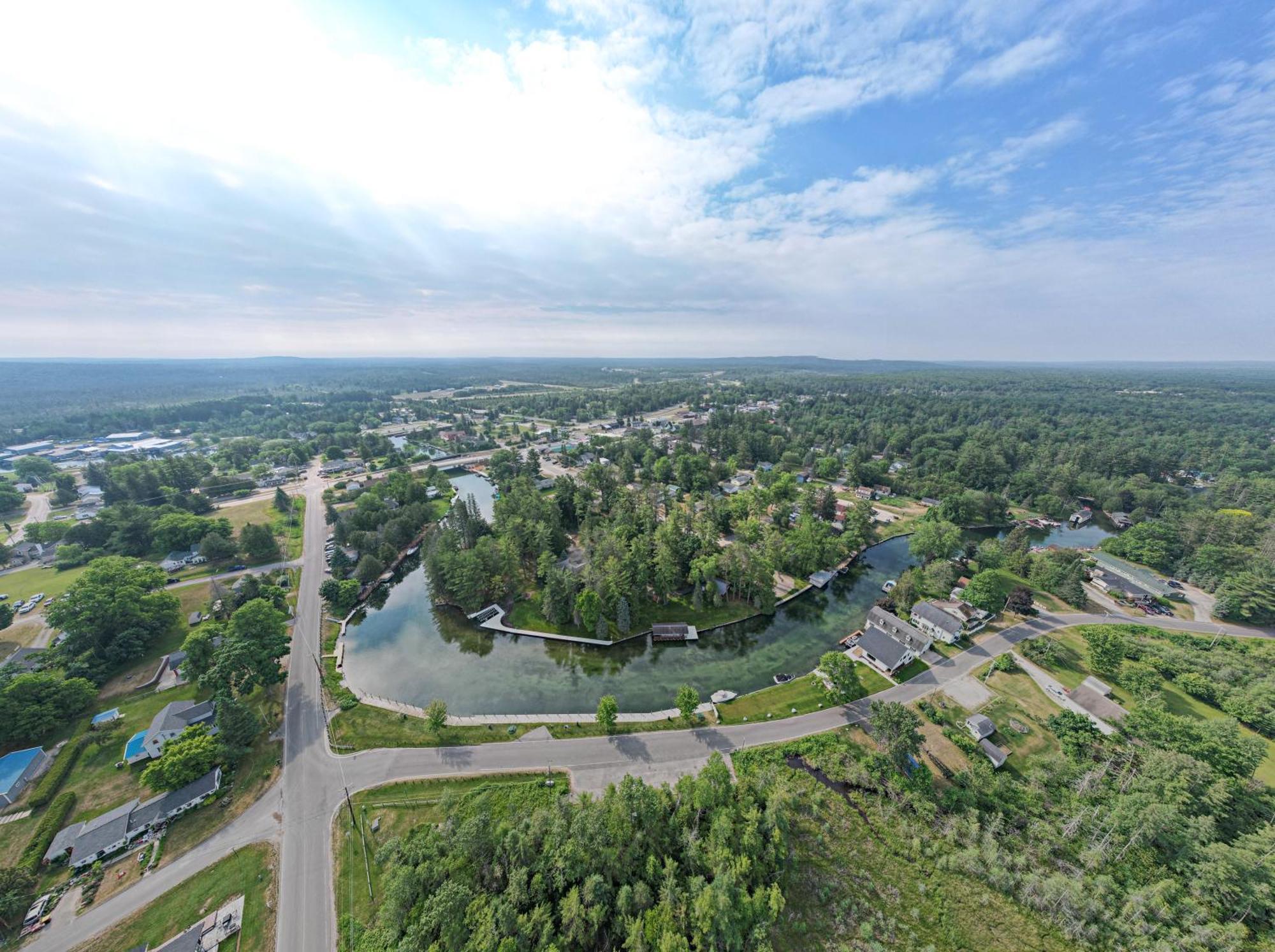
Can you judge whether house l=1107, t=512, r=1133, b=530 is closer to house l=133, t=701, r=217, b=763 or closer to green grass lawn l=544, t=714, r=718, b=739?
green grass lawn l=544, t=714, r=718, b=739

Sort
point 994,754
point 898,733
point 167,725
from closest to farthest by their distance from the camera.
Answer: point 898,733
point 994,754
point 167,725

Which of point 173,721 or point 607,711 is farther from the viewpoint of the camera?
point 173,721

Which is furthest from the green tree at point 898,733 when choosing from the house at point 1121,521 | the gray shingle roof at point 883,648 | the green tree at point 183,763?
the house at point 1121,521

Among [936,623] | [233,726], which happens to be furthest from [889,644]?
[233,726]

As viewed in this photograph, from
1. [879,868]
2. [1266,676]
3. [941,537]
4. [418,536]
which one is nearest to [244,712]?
[418,536]

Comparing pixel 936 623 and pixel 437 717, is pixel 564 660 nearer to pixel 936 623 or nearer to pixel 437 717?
pixel 437 717
